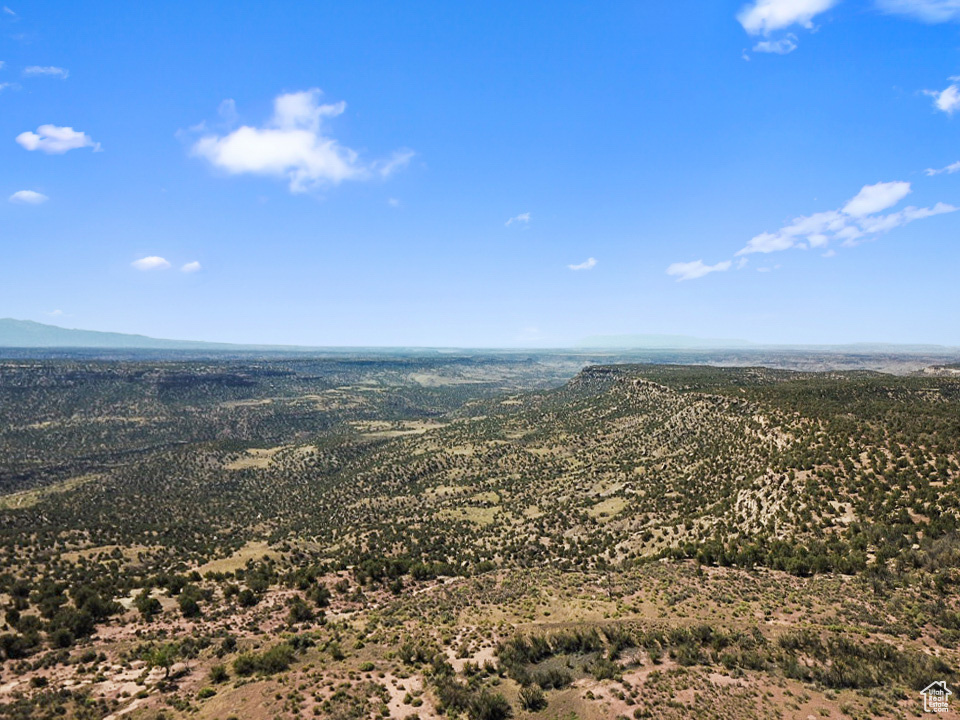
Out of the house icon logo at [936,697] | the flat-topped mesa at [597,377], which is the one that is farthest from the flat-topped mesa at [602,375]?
the house icon logo at [936,697]

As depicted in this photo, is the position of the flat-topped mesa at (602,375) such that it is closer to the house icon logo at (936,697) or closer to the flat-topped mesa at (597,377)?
the flat-topped mesa at (597,377)

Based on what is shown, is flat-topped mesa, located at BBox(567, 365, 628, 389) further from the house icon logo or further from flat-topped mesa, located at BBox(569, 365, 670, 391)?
the house icon logo

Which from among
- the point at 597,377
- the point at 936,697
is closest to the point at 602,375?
the point at 597,377

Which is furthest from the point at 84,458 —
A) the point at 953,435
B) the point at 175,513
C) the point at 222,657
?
the point at 953,435

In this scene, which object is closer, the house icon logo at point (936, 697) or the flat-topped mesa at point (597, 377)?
the house icon logo at point (936, 697)

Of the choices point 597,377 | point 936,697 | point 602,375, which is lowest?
point 936,697

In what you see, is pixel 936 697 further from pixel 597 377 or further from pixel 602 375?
pixel 602 375

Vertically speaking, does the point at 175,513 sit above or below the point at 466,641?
below

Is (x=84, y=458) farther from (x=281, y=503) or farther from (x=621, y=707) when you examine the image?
(x=621, y=707)

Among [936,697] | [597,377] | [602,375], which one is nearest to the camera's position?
[936,697]
